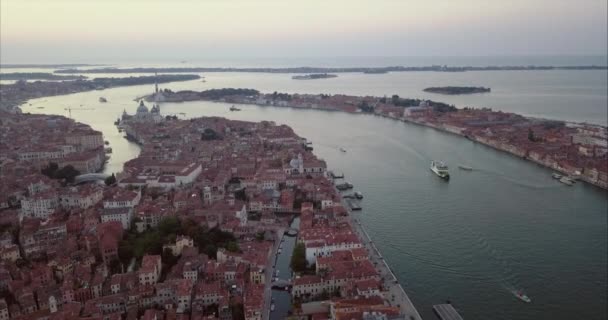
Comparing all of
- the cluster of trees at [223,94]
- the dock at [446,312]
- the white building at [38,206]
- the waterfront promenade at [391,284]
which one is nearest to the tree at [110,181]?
the white building at [38,206]

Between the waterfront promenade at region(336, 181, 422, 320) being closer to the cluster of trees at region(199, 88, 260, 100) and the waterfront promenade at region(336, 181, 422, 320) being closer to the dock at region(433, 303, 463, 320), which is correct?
the dock at region(433, 303, 463, 320)

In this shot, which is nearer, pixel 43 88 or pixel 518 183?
pixel 518 183

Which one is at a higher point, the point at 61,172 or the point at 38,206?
the point at 61,172

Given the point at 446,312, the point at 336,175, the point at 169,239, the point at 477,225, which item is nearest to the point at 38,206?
the point at 169,239

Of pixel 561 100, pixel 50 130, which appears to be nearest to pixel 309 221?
pixel 50 130

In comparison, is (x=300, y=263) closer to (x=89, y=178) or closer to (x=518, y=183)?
(x=518, y=183)

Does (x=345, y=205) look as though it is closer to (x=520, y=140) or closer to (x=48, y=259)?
(x=48, y=259)
